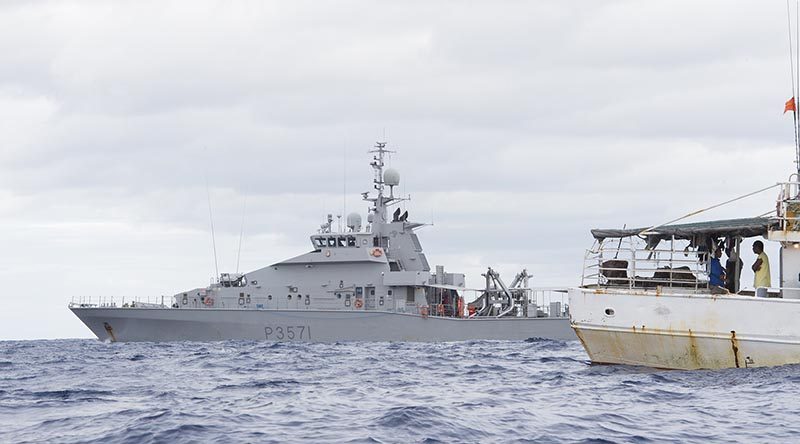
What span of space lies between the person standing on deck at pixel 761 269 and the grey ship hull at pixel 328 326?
2192cm

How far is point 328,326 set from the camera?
143ft

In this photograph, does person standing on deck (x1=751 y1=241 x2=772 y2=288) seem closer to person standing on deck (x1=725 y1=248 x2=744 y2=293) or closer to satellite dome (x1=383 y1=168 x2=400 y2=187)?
person standing on deck (x1=725 y1=248 x2=744 y2=293)

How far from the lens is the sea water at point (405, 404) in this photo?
12.7 m

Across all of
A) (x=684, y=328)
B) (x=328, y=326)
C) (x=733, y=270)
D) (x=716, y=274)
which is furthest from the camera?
(x=328, y=326)

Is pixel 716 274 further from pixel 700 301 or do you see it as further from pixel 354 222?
pixel 354 222

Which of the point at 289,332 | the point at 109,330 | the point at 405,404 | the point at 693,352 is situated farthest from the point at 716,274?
the point at 109,330

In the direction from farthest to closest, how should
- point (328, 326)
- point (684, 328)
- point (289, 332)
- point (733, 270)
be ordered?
point (289, 332)
point (328, 326)
point (733, 270)
point (684, 328)

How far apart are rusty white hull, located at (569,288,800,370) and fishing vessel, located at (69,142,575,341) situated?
21744 millimetres

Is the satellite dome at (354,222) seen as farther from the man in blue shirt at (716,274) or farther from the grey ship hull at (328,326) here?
the man in blue shirt at (716,274)

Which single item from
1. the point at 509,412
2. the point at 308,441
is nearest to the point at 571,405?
the point at 509,412

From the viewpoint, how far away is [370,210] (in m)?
48.3

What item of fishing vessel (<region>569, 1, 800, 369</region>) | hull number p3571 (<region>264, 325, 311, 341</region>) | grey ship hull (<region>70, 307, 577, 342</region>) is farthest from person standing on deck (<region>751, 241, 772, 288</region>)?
hull number p3571 (<region>264, 325, 311, 341</region>)

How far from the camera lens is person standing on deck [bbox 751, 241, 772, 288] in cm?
2045

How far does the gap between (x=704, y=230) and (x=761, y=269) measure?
136 centimetres
